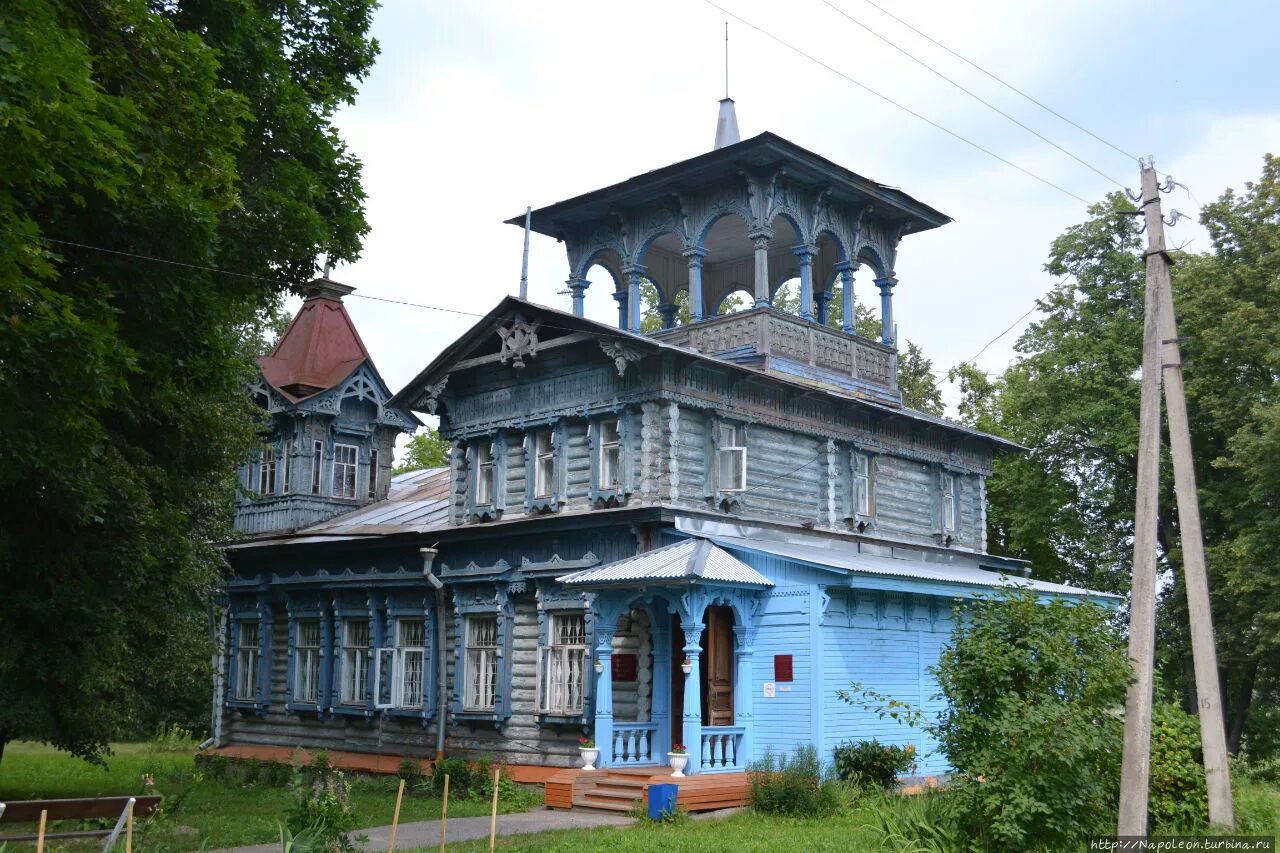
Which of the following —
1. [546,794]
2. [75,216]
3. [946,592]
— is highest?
[75,216]

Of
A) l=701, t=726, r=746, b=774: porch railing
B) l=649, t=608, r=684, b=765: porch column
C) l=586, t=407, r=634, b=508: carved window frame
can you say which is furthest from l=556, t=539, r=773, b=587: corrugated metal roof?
l=701, t=726, r=746, b=774: porch railing

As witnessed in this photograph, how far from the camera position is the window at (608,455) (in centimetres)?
2234

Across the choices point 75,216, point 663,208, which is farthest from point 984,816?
point 663,208

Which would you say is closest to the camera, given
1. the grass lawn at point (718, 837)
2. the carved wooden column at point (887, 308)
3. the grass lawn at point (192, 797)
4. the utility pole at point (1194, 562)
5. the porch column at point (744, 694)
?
the utility pole at point (1194, 562)

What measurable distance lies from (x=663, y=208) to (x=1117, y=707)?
47.8 feet

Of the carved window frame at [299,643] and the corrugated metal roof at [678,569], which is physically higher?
the corrugated metal roof at [678,569]

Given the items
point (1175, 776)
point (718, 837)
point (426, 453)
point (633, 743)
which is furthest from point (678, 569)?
point (426, 453)

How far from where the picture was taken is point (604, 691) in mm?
19812

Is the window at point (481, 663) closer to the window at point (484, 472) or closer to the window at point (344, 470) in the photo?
the window at point (484, 472)

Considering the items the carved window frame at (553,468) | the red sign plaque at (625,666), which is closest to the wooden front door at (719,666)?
the red sign plaque at (625,666)

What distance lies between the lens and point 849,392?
25.0 m

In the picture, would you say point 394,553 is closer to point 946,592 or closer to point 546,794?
point 546,794

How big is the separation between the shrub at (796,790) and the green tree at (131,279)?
862 centimetres

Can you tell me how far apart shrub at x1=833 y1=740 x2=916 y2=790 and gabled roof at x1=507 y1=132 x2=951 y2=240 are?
10.6 meters
